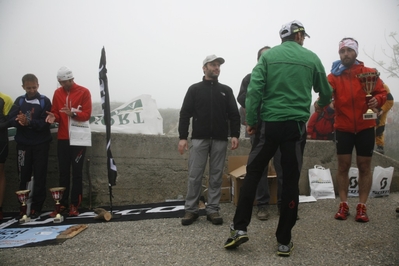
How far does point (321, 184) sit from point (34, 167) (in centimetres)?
467

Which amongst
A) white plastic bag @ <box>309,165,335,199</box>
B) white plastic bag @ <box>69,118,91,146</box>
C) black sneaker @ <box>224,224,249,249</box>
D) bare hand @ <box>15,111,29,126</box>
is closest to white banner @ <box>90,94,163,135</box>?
white plastic bag @ <box>69,118,91,146</box>

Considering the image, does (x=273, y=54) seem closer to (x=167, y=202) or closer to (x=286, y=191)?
(x=286, y=191)

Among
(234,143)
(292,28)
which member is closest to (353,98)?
(292,28)

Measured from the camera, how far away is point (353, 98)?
4004 mm

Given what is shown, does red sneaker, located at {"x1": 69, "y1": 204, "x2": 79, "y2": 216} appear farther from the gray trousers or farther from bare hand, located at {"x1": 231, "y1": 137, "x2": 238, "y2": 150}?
bare hand, located at {"x1": 231, "y1": 137, "x2": 238, "y2": 150}

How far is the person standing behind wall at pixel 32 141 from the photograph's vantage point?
4883 millimetres

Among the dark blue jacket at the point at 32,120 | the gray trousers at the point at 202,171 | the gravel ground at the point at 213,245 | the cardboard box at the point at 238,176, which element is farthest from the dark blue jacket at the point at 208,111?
the dark blue jacket at the point at 32,120

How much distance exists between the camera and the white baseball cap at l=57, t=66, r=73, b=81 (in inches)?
195

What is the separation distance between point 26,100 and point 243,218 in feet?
13.0

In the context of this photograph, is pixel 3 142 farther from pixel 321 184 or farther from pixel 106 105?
pixel 321 184

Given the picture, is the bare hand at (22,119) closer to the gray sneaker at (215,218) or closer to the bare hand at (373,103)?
the gray sneaker at (215,218)

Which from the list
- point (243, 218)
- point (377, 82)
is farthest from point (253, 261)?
point (377, 82)

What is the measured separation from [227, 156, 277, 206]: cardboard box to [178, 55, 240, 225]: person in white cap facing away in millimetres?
610

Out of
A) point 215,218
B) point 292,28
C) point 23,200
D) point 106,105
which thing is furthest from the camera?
point 106,105
